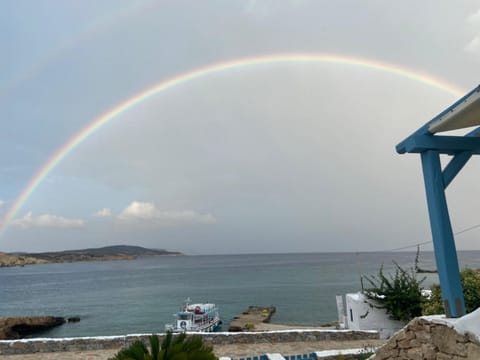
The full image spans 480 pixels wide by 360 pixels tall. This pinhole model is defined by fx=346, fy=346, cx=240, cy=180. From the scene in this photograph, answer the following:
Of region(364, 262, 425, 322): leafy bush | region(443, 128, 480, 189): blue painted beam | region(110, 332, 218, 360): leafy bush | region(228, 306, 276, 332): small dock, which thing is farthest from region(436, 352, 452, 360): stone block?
region(228, 306, 276, 332): small dock

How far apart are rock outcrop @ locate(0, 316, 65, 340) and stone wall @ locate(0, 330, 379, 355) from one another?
30488 mm

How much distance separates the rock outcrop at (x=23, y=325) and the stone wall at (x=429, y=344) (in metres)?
39.2

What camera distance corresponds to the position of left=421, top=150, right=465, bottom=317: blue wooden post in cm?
506

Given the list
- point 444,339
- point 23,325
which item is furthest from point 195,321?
point 444,339

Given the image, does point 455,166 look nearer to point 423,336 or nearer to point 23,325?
point 423,336

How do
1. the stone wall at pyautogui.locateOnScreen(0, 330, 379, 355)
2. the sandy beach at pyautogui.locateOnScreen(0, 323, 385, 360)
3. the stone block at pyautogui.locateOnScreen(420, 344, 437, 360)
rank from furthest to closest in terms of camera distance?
the stone wall at pyautogui.locateOnScreen(0, 330, 379, 355), the sandy beach at pyautogui.locateOnScreen(0, 323, 385, 360), the stone block at pyautogui.locateOnScreen(420, 344, 437, 360)

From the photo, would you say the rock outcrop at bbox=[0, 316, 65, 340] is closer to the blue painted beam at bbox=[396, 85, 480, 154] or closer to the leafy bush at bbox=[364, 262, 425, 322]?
the leafy bush at bbox=[364, 262, 425, 322]

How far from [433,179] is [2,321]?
43848 mm

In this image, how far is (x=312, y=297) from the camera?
57.8m

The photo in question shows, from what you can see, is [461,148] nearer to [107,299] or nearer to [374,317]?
[374,317]

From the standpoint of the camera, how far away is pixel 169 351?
429cm

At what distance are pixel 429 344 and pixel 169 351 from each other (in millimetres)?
3368

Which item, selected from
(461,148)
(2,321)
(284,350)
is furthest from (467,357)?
(2,321)

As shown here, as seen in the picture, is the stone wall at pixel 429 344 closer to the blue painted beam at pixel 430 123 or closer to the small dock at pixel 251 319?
the blue painted beam at pixel 430 123
